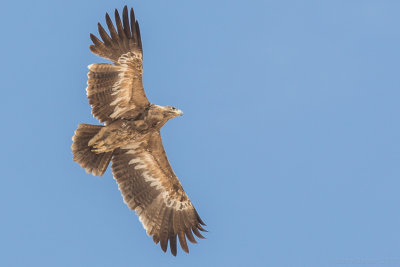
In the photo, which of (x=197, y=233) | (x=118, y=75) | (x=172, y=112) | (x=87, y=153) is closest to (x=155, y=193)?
(x=197, y=233)

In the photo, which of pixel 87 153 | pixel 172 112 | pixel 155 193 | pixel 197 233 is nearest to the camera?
pixel 172 112

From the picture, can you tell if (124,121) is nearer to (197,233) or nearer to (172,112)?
(172,112)

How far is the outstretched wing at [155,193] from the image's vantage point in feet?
58.4

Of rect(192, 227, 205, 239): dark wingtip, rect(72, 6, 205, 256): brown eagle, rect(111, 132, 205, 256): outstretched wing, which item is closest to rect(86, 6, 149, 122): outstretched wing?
rect(72, 6, 205, 256): brown eagle

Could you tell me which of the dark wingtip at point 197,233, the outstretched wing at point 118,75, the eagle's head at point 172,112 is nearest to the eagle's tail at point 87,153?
the outstretched wing at point 118,75

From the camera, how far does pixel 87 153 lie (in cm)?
1717

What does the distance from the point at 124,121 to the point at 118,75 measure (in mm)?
1116

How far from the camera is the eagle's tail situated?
55.5 ft

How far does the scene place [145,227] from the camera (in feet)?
58.1

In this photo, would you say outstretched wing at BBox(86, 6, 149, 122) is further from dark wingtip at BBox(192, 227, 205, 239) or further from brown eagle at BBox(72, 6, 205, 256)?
dark wingtip at BBox(192, 227, 205, 239)

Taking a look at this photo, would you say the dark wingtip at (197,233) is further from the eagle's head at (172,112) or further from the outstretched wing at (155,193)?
the eagle's head at (172,112)

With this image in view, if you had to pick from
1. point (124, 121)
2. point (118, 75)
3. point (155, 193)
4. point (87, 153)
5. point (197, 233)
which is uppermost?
point (118, 75)

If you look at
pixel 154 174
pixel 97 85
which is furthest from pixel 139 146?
pixel 97 85

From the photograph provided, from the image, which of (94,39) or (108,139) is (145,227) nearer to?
(108,139)
